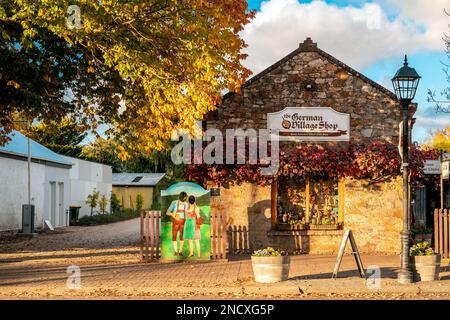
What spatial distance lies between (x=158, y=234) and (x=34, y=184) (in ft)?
51.2

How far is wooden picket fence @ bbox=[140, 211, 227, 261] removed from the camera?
1575cm

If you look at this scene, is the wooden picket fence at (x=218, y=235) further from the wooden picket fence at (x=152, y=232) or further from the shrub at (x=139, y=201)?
the shrub at (x=139, y=201)

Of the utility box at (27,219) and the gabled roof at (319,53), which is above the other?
the gabled roof at (319,53)

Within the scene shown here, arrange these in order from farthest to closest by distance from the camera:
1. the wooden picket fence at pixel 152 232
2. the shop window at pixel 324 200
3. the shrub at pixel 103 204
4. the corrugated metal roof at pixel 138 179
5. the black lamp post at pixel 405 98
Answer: the corrugated metal roof at pixel 138 179
the shrub at pixel 103 204
the shop window at pixel 324 200
the wooden picket fence at pixel 152 232
the black lamp post at pixel 405 98

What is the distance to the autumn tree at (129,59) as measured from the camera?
43.6 ft

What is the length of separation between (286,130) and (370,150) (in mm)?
2892

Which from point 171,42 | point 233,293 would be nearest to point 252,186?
point 171,42

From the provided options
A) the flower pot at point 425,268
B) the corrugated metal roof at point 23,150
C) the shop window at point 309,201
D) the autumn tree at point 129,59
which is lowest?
the flower pot at point 425,268

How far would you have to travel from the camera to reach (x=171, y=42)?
49.7ft

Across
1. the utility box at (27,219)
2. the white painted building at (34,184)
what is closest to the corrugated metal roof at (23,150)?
the white painted building at (34,184)

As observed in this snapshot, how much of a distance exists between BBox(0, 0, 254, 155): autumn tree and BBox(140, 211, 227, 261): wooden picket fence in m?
1.82

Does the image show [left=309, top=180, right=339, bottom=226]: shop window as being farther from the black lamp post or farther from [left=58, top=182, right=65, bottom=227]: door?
[left=58, top=182, right=65, bottom=227]: door

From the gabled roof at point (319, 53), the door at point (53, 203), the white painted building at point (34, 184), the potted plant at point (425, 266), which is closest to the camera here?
the potted plant at point (425, 266)
